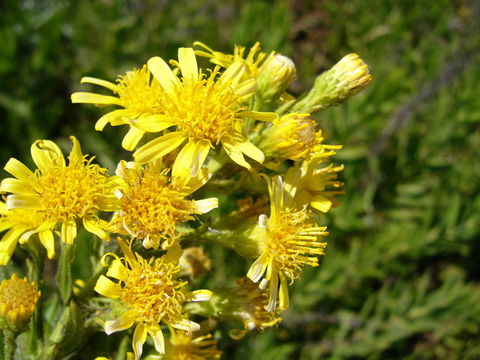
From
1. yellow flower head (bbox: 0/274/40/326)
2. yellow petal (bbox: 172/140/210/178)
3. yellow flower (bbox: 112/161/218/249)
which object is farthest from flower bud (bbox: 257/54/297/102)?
A: yellow flower head (bbox: 0/274/40/326)

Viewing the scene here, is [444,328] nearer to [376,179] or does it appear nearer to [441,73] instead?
[376,179]

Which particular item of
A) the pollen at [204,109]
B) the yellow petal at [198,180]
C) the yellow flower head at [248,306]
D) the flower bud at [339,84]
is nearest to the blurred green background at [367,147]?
the yellow flower head at [248,306]

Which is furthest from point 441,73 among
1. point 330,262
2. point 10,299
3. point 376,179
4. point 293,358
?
point 10,299

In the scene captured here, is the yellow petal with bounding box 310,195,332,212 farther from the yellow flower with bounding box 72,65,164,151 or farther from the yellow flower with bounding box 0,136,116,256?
the yellow flower with bounding box 0,136,116,256

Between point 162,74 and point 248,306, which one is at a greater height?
point 162,74

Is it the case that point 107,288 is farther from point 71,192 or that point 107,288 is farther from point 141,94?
point 141,94

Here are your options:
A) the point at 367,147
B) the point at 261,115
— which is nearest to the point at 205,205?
the point at 261,115

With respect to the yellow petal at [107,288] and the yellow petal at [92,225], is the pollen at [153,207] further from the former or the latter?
the yellow petal at [107,288]
